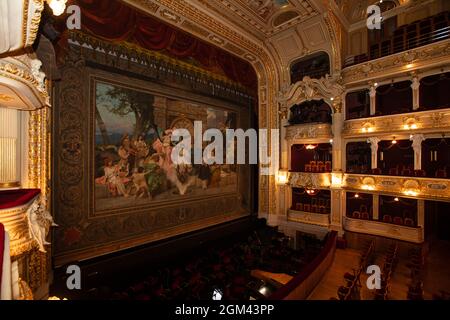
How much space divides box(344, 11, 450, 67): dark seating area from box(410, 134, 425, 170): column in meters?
2.72

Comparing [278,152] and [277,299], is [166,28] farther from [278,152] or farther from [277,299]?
[277,299]

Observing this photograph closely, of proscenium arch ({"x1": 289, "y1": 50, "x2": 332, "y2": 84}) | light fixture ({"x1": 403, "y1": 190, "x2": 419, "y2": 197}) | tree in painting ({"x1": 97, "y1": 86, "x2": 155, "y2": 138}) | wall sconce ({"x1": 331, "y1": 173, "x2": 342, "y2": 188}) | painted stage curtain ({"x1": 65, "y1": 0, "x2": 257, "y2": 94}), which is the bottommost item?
light fixture ({"x1": 403, "y1": 190, "x2": 419, "y2": 197})

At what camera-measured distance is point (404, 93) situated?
7.52 metres

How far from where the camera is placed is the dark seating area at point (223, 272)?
475 centimetres

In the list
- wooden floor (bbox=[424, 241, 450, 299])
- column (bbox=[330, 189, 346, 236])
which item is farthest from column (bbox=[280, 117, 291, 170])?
wooden floor (bbox=[424, 241, 450, 299])

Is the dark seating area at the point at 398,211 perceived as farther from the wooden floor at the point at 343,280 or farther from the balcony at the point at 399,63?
the balcony at the point at 399,63

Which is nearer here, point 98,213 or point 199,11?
point 98,213

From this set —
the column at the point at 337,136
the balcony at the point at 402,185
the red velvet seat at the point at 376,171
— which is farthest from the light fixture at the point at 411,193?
the column at the point at 337,136

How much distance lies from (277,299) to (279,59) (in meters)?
9.05

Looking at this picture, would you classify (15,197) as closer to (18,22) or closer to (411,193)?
(18,22)

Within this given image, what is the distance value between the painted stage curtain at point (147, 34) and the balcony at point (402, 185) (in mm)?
5831

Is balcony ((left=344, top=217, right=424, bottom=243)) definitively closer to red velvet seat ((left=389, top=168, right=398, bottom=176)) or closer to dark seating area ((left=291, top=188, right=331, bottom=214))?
dark seating area ((left=291, top=188, right=331, bottom=214))

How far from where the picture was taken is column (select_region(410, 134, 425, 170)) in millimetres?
6605

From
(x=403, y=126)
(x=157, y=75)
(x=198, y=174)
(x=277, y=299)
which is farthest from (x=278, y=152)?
(x=277, y=299)
